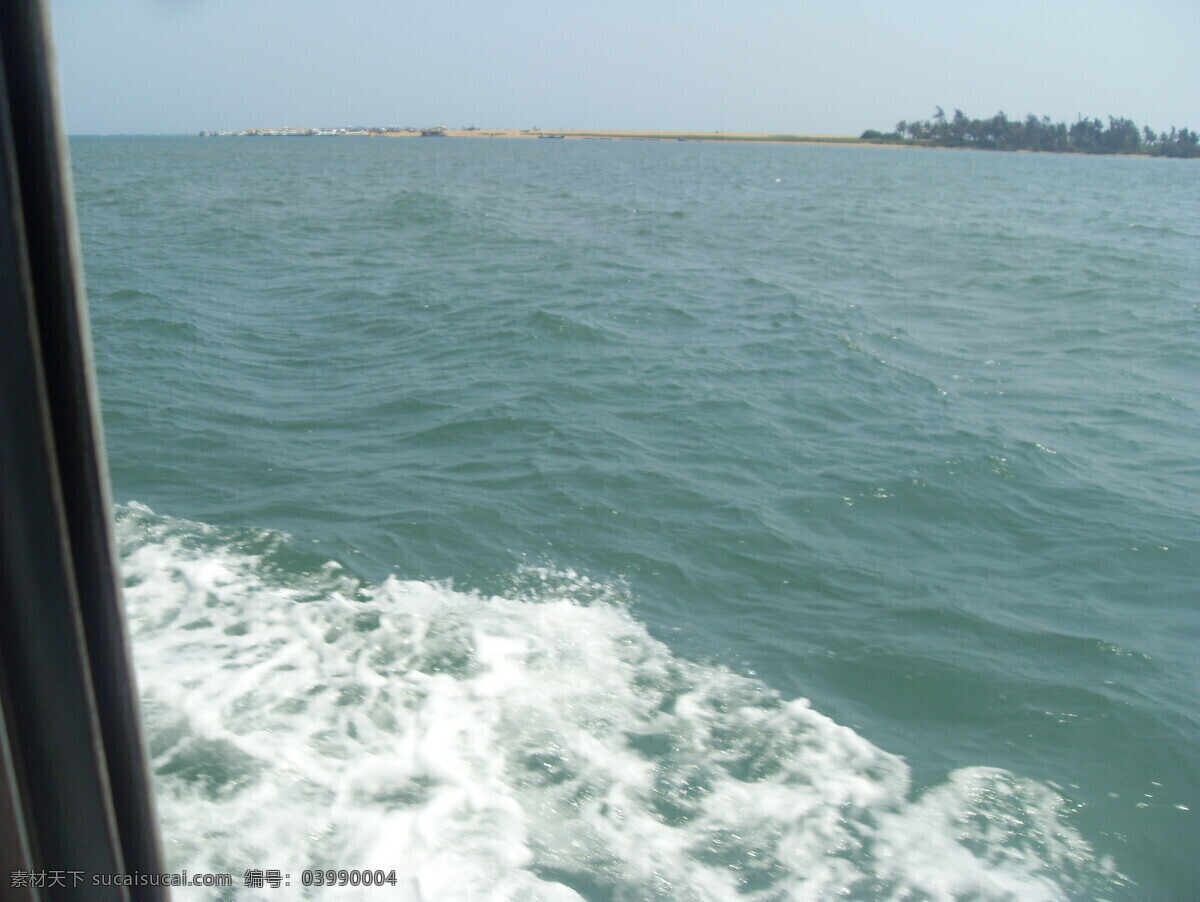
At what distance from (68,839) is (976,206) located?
115ft

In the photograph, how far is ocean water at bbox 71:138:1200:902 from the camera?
4.02 m

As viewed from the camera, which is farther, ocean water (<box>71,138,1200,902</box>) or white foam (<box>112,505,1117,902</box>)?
ocean water (<box>71,138,1200,902</box>)

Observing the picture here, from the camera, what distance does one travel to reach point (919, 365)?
38.2 ft

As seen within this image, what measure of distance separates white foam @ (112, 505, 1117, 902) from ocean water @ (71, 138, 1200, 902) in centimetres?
2

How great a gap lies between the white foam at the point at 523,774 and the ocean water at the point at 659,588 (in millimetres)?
18

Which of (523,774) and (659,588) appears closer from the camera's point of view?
(523,774)

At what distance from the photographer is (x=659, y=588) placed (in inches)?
244

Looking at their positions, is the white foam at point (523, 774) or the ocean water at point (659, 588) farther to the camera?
the ocean water at point (659, 588)

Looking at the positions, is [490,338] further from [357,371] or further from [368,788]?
[368,788]

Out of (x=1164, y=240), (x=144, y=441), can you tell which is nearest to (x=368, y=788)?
(x=144, y=441)

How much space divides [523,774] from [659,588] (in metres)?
2.11

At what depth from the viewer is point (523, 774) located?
4285 millimetres

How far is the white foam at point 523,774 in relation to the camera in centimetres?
379

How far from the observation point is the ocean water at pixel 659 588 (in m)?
4.02
